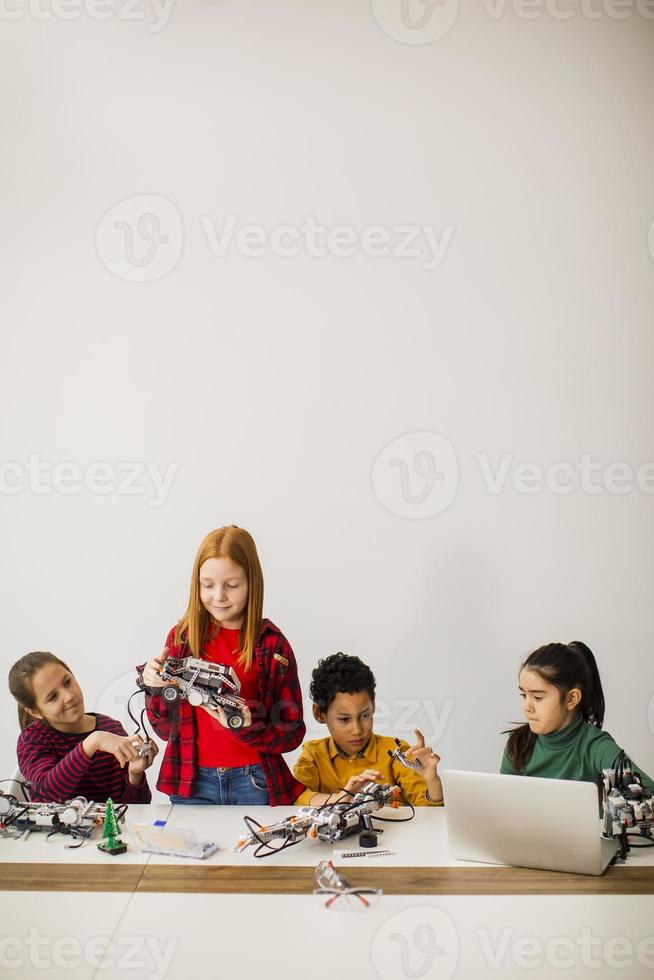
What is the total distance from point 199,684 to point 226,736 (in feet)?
1.02

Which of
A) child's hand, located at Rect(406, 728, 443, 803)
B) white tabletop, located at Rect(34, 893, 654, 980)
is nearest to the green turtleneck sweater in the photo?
child's hand, located at Rect(406, 728, 443, 803)

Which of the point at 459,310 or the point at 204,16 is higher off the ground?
the point at 204,16

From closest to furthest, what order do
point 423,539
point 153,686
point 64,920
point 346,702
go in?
point 64,920, point 153,686, point 346,702, point 423,539

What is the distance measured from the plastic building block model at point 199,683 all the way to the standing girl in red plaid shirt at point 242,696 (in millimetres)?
165

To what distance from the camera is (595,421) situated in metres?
3.68

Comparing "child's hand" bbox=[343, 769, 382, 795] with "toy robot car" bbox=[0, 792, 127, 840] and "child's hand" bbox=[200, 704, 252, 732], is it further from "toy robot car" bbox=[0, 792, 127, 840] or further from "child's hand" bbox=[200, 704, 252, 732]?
"toy robot car" bbox=[0, 792, 127, 840]

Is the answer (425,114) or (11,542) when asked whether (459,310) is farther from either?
(11,542)

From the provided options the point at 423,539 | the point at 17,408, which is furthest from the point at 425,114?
the point at 17,408

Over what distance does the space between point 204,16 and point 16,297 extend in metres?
1.34

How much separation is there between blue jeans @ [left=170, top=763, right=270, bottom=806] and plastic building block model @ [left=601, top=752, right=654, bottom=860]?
97 cm

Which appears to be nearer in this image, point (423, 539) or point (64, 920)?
point (64, 920)

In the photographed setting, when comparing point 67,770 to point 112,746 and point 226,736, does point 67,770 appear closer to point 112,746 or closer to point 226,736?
point 112,746

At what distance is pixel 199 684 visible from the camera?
2.46 meters

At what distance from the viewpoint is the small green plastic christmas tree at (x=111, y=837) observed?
2.10m
